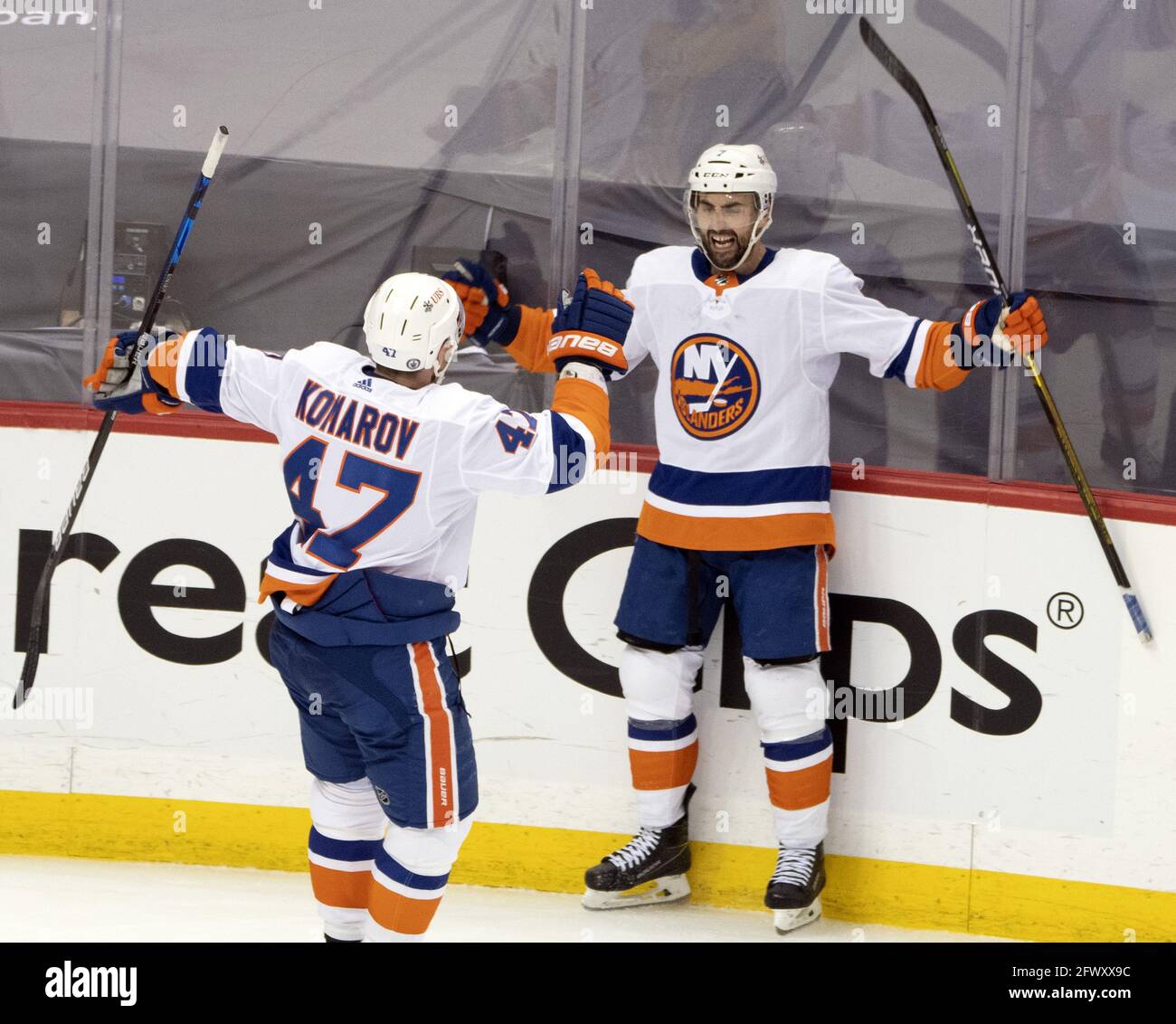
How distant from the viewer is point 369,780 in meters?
3.08

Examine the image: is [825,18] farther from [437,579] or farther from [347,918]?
[347,918]

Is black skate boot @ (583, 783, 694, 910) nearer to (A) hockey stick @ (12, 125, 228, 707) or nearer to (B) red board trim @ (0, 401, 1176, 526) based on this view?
(B) red board trim @ (0, 401, 1176, 526)

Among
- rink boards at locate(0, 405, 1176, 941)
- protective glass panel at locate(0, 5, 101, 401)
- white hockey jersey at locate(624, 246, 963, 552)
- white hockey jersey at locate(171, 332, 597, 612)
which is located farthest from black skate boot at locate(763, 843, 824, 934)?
protective glass panel at locate(0, 5, 101, 401)

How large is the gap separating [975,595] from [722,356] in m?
0.75

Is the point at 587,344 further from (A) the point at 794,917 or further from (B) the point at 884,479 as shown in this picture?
(A) the point at 794,917

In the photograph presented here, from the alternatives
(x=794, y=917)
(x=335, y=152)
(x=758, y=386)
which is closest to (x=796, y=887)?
(x=794, y=917)

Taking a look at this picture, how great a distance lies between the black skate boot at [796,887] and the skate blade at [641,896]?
23cm

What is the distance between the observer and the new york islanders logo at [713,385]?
137 inches

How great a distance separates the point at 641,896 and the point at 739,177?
5.22 ft

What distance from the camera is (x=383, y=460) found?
9.04ft

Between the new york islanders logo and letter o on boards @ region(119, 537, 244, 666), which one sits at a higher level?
the new york islanders logo

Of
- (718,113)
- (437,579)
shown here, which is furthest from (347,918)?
(718,113)

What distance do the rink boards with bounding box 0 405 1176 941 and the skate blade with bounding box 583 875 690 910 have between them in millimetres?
85

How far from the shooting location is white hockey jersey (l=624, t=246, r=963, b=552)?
3.45m
